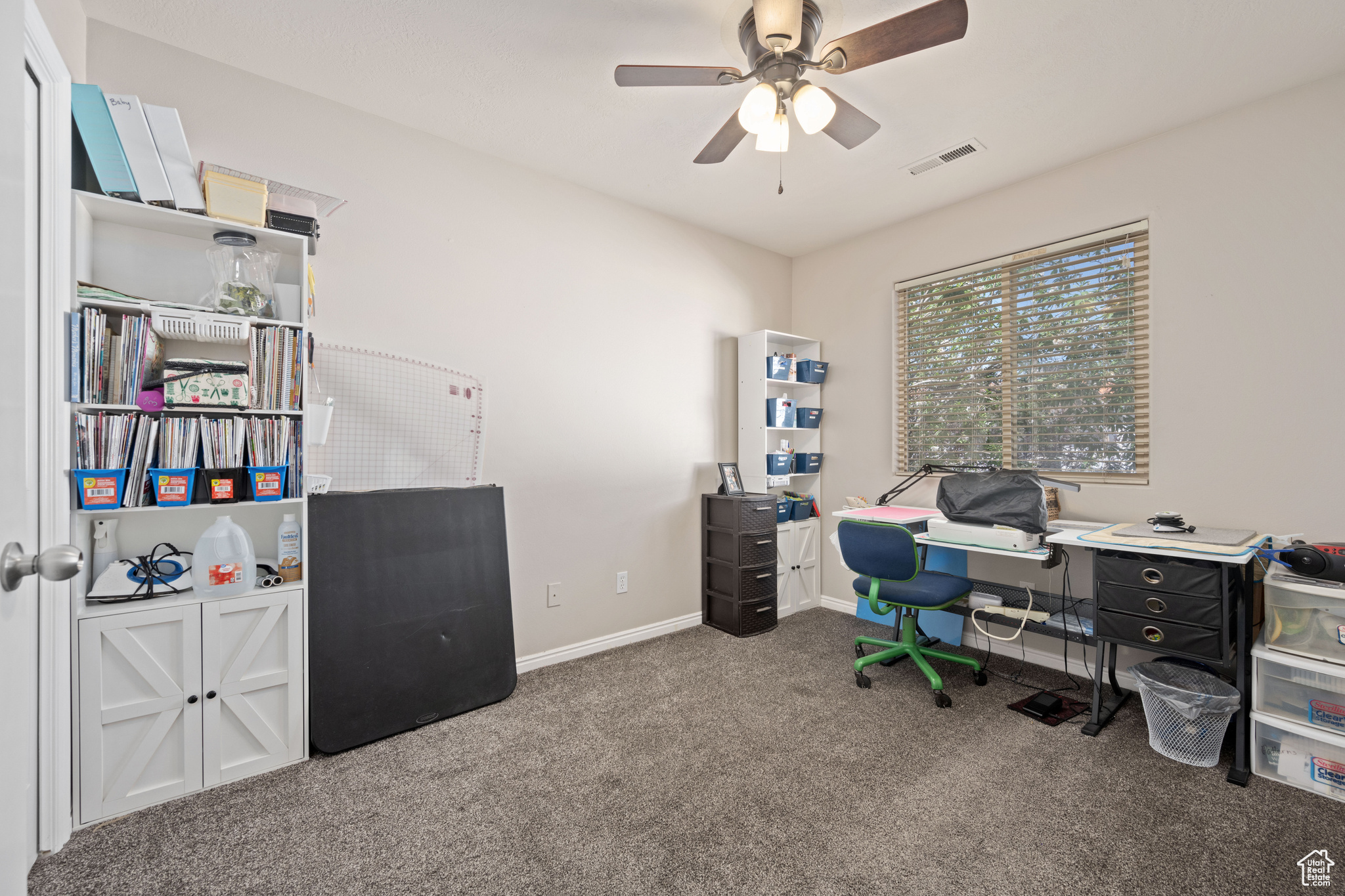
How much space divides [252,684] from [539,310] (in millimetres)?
1983

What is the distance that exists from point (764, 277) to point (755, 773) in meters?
3.24

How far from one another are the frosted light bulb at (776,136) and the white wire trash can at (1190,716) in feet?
7.98

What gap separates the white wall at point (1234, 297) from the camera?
226 cm

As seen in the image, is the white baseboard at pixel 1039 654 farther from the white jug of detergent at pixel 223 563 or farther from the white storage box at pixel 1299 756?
the white jug of detergent at pixel 223 563

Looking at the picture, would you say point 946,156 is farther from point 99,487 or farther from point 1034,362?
point 99,487

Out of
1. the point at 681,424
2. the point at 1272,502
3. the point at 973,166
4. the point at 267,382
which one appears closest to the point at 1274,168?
the point at 973,166

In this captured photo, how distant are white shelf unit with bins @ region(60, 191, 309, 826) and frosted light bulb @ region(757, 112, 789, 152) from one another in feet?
5.53

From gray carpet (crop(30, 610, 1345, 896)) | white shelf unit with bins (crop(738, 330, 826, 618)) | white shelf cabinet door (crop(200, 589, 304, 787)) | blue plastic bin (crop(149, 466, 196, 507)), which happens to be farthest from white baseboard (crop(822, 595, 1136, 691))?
blue plastic bin (crop(149, 466, 196, 507))

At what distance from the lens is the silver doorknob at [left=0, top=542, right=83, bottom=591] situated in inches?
26.4

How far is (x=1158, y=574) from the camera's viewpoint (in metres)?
2.11

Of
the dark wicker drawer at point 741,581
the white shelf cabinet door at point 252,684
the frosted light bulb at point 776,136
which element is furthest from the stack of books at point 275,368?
the dark wicker drawer at point 741,581

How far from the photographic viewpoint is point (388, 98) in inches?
94.2

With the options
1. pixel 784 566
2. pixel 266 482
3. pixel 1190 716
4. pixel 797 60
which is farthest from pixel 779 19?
pixel 784 566

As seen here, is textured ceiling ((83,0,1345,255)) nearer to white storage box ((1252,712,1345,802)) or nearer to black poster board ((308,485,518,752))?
black poster board ((308,485,518,752))
